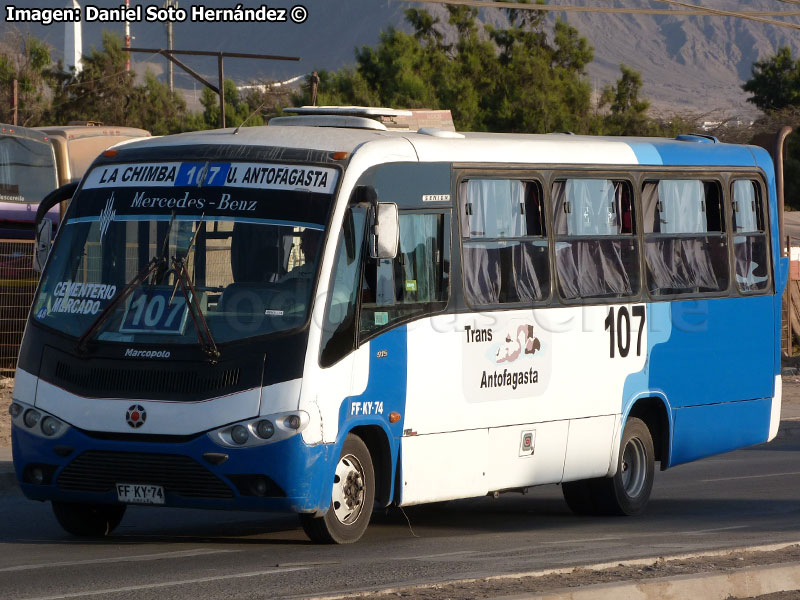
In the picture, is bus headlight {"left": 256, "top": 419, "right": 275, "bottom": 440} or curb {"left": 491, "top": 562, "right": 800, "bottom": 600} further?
bus headlight {"left": 256, "top": 419, "right": 275, "bottom": 440}

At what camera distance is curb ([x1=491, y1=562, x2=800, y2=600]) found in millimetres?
7105

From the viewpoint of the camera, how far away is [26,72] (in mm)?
59719

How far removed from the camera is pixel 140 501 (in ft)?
29.3

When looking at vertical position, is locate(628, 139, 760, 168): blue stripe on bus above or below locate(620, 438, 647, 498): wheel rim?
above

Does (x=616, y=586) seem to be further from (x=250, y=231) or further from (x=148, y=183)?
(x=148, y=183)

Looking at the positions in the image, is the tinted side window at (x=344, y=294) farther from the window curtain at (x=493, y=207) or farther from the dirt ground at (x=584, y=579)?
the dirt ground at (x=584, y=579)

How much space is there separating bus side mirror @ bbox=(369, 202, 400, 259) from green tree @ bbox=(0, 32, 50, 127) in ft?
159

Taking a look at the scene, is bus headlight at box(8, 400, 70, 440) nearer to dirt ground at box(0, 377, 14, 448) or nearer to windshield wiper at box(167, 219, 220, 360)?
windshield wiper at box(167, 219, 220, 360)

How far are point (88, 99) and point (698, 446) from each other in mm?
51848

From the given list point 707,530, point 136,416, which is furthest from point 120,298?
point 707,530

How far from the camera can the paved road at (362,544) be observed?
785 cm

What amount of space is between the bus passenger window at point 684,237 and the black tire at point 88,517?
4670 millimetres

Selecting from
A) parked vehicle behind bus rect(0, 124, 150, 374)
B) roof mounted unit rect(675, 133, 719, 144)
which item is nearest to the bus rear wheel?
roof mounted unit rect(675, 133, 719, 144)

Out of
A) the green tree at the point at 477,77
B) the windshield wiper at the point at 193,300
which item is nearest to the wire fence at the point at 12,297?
the windshield wiper at the point at 193,300
